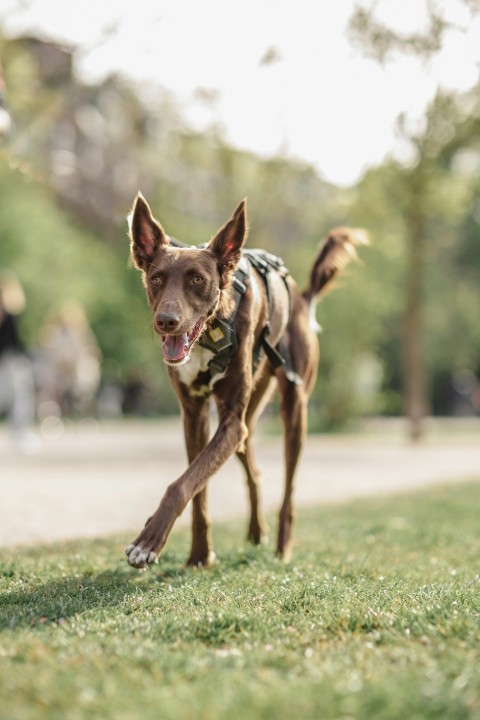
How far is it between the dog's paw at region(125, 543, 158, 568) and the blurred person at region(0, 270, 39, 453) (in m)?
10.9

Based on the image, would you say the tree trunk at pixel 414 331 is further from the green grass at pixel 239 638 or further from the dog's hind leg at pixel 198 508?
the dog's hind leg at pixel 198 508

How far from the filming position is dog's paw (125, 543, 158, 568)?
4590 millimetres

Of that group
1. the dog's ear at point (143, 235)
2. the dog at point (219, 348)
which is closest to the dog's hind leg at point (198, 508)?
the dog at point (219, 348)

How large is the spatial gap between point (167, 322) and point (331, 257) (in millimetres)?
3029

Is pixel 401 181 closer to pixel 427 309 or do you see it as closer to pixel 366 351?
pixel 366 351

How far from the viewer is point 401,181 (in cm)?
2383

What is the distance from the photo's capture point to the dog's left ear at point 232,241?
5.40 m

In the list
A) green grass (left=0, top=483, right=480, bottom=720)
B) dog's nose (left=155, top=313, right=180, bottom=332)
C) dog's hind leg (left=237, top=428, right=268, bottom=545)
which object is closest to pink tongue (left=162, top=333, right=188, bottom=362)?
dog's nose (left=155, top=313, right=180, bottom=332)

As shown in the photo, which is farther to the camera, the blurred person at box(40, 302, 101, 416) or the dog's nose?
the blurred person at box(40, 302, 101, 416)

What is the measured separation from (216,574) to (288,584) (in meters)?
0.61

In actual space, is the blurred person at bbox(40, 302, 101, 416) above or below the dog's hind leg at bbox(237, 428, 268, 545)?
below

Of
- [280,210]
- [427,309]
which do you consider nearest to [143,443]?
[280,210]

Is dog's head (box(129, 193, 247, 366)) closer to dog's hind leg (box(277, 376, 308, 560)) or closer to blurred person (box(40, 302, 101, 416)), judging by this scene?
dog's hind leg (box(277, 376, 308, 560))

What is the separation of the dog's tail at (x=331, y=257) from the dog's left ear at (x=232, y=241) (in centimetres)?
207
